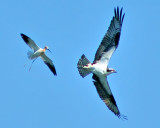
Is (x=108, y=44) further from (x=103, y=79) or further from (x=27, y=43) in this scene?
(x=27, y=43)

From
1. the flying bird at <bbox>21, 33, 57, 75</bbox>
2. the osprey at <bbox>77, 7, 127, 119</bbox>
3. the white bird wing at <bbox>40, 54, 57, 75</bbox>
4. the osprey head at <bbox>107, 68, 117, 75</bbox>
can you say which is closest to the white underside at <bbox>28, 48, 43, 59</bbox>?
the flying bird at <bbox>21, 33, 57, 75</bbox>

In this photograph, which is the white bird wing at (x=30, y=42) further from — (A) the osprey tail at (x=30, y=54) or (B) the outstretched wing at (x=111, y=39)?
(B) the outstretched wing at (x=111, y=39)

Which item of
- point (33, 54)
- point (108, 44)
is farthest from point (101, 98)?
point (33, 54)

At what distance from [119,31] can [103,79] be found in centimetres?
195

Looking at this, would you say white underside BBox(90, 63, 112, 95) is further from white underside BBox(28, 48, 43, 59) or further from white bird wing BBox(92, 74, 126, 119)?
white underside BBox(28, 48, 43, 59)

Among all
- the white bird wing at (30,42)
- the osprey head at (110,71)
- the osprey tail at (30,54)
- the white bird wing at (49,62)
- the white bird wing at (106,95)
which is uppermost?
the white bird wing at (30,42)

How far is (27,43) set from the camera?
2484 cm

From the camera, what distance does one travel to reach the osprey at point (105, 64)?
21844 millimetres

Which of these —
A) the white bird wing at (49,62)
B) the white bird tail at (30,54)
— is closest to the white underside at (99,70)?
the white bird tail at (30,54)

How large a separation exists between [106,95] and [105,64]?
4.30 ft

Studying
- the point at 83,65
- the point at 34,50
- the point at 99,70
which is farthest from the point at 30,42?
the point at 99,70

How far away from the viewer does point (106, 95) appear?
2269 centimetres

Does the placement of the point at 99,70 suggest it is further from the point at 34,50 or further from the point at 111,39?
the point at 34,50

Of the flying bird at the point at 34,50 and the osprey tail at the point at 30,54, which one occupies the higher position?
the flying bird at the point at 34,50
